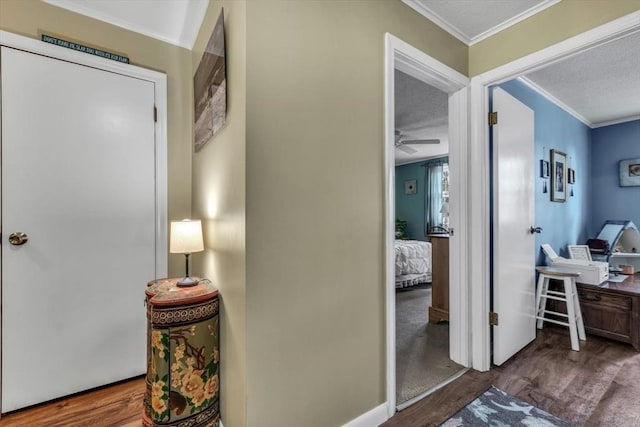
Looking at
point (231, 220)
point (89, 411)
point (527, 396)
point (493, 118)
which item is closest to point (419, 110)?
point (493, 118)

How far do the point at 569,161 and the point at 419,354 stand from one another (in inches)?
118

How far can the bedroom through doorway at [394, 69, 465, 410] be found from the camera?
2.11 m

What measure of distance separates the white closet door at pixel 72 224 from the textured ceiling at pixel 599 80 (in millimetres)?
3084

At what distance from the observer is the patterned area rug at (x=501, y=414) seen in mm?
1562

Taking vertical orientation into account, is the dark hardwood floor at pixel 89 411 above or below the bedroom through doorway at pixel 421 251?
below

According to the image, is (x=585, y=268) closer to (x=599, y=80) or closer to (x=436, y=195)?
(x=599, y=80)

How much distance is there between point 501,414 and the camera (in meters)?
1.64

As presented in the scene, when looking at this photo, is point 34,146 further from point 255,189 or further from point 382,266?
point 382,266

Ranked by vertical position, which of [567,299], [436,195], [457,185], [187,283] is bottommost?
[567,299]

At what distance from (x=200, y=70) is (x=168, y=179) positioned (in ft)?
2.62

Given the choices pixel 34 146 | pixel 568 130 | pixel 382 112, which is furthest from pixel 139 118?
pixel 568 130

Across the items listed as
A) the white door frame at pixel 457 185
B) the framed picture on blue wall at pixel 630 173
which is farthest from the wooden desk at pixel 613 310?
the framed picture on blue wall at pixel 630 173

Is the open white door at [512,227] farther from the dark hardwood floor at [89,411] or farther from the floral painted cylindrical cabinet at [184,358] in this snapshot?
the dark hardwood floor at [89,411]

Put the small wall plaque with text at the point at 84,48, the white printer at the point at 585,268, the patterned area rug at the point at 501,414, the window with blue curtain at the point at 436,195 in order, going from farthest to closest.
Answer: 1. the window with blue curtain at the point at 436,195
2. the white printer at the point at 585,268
3. the small wall plaque with text at the point at 84,48
4. the patterned area rug at the point at 501,414
